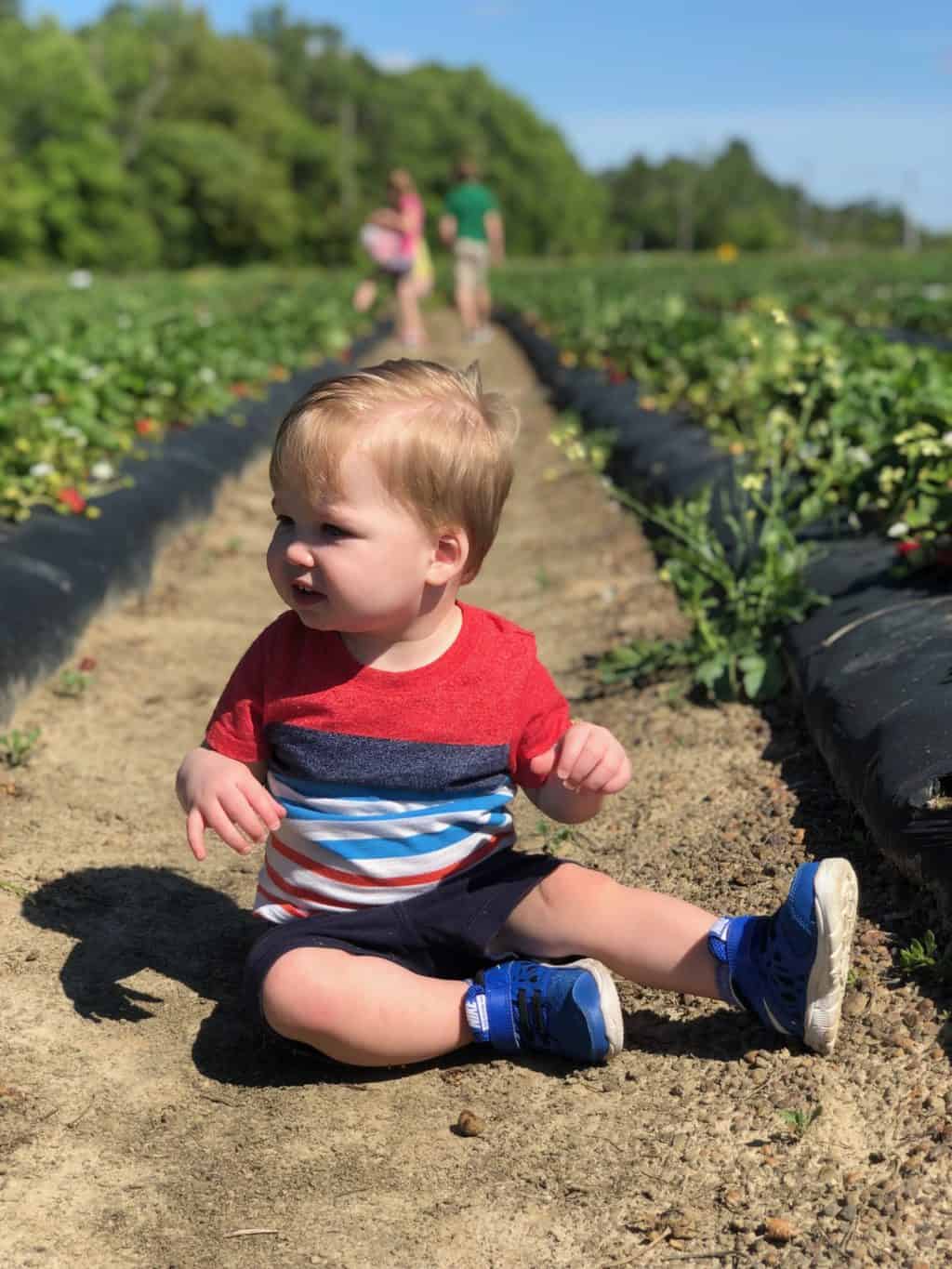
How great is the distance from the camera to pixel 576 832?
2.99 meters

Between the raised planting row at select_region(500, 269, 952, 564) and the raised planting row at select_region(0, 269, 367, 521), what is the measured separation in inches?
85.7

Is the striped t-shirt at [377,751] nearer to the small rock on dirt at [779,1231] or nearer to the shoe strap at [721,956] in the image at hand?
the shoe strap at [721,956]

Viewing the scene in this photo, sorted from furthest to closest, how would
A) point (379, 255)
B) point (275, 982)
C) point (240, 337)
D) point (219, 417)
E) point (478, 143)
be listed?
1. point (478, 143)
2. point (379, 255)
3. point (240, 337)
4. point (219, 417)
5. point (275, 982)

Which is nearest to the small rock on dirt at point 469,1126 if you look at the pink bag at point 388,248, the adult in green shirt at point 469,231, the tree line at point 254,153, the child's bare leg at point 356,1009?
the child's bare leg at point 356,1009

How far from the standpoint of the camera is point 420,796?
7.33 ft

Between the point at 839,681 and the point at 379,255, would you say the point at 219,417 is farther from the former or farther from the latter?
the point at 379,255

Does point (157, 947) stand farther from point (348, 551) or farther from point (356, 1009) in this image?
point (348, 551)

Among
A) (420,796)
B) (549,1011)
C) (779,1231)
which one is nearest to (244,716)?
(420,796)

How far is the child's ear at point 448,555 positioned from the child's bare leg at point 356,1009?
0.57 metres

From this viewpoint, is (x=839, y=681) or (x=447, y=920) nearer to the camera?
(x=447, y=920)

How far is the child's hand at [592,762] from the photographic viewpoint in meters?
2.15

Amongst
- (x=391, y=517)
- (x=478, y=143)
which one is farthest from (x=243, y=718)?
(x=478, y=143)

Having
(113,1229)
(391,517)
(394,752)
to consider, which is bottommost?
(113,1229)

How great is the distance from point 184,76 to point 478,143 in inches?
643
